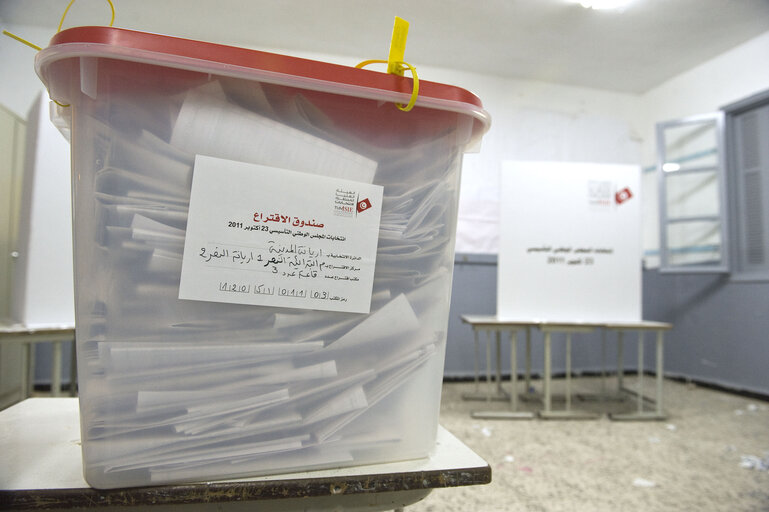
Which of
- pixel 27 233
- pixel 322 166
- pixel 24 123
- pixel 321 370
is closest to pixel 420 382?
pixel 321 370

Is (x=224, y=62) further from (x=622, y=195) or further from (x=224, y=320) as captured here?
(x=622, y=195)

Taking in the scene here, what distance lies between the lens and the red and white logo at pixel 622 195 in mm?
2447

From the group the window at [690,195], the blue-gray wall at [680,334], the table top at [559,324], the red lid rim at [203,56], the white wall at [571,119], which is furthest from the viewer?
the white wall at [571,119]

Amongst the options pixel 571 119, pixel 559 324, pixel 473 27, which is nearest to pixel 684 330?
pixel 559 324

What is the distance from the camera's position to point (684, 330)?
10.4ft

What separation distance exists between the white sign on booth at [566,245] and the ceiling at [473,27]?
2.97 feet

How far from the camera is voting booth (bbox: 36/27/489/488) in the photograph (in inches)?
12.9

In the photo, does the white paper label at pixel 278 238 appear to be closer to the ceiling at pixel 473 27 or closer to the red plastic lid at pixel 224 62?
the red plastic lid at pixel 224 62

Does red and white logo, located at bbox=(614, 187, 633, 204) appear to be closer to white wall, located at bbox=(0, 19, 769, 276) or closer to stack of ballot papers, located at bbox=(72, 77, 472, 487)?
white wall, located at bbox=(0, 19, 769, 276)

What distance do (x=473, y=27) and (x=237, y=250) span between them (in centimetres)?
276

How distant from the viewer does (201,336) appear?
345mm

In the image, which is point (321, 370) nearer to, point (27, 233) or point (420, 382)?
point (420, 382)

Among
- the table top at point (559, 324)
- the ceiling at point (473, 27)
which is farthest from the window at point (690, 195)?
the table top at point (559, 324)

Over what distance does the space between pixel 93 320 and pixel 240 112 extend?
19cm
